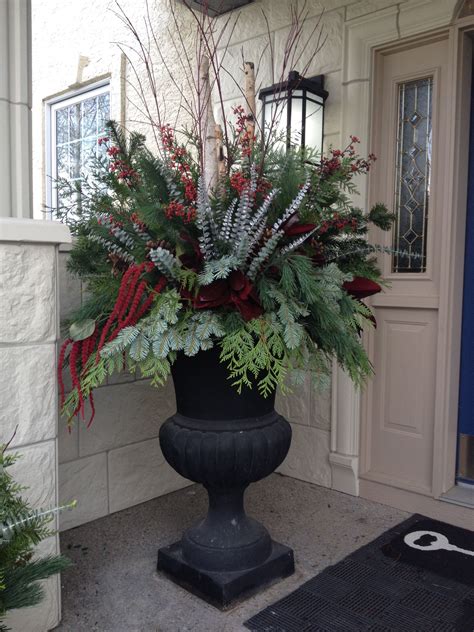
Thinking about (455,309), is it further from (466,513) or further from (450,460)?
(466,513)

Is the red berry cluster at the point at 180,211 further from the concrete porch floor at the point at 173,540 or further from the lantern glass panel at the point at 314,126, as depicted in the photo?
the lantern glass panel at the point at 314,126

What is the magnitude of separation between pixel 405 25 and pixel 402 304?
134 cm

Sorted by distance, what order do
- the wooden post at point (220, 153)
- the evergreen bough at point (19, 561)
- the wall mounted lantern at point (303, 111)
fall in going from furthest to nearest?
the wall mounted lantern at point (303, 111) < the wooden post at point (220, 153) < the evergreen bough at point (19, 561)

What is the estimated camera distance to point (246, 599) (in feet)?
6.51

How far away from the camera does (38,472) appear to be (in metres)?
1.75

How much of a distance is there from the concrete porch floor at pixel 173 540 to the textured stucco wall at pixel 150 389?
135 millimetres

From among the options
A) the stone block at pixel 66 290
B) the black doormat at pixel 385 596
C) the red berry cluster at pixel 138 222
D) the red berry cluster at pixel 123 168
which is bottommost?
the black doormat at pixel 385 596

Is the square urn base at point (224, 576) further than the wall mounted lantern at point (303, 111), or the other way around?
the wall mounted lantern at point (303, 111)

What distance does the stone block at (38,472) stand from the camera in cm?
170

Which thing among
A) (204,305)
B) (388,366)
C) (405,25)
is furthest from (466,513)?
(405,25)

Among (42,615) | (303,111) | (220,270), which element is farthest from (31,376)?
(303,111)

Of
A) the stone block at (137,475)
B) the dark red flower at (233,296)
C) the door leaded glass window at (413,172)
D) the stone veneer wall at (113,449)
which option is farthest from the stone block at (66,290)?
the door leaded glass window at (413,172)

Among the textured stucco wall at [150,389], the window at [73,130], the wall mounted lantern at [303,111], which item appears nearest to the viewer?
the textured stucco wall at [150,389]

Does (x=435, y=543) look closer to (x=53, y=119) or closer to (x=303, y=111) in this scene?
(x=303, y=111)
